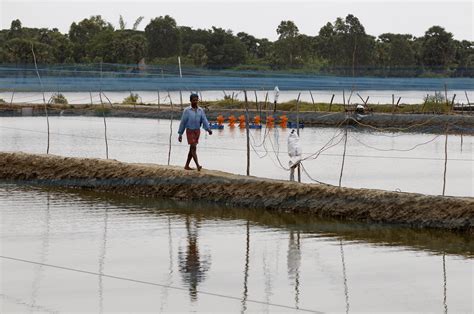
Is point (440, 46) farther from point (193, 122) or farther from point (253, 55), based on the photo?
point (193, 122)

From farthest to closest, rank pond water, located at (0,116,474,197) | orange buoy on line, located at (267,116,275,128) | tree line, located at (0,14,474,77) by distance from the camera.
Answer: tree line, located at (0,14,474,77)
orange buoy on line, located at (267,116,275,128)
pond water, located at (0,116,474,197)

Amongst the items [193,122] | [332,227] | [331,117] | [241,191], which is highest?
[193,122]

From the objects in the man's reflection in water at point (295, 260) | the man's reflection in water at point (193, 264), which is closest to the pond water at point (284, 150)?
the man's reflection in water at point (295, 260)

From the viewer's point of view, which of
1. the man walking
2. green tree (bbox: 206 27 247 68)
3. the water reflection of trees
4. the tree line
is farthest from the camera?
green tree (bbox: 206 27 247 68)

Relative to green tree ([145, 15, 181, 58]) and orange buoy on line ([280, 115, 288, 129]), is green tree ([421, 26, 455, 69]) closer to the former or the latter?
green tree ([145, 15, 181, 58])

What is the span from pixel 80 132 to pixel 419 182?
641 inches

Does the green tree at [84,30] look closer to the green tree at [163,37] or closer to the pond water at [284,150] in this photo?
the green tree at [163,37]

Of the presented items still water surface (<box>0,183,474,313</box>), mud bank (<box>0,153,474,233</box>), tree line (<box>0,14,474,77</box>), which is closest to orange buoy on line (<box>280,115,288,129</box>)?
mud bank (<box>0,153,474,233</box>)

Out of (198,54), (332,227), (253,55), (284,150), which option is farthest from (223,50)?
(332,227)

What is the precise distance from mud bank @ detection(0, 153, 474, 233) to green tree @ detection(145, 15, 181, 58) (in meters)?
59.0

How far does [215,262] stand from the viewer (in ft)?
35.6

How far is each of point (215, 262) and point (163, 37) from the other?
224 ft

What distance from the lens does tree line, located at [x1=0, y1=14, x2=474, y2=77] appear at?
225ft

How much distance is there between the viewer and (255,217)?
555 inches
